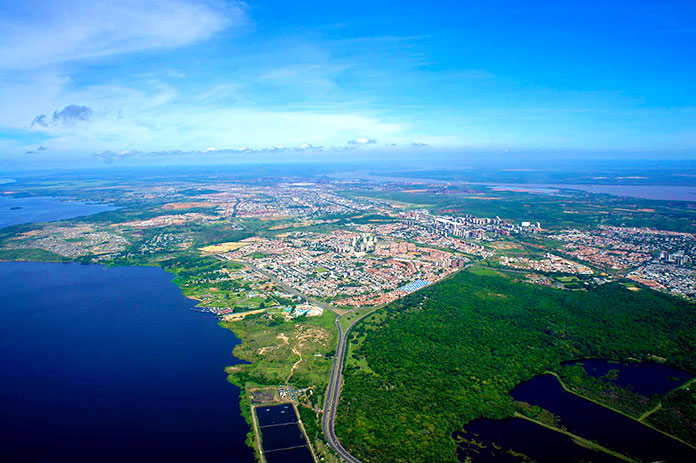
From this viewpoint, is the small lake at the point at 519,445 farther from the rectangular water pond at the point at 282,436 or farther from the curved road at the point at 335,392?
the rectangular water pond at the point at 282,436

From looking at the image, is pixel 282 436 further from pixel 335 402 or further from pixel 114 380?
pixel 114 380

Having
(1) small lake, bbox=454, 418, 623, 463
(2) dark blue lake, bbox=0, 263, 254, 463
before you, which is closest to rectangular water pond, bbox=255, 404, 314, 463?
(2) dark blue lake, bbox=0, 263, 254, 463

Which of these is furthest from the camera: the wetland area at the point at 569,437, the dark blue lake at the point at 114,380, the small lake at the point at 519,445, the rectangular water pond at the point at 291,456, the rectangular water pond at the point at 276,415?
the rectangular water pond at the point at 276,415

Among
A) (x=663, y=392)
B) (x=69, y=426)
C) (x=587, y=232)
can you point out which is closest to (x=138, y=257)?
(x=69, y=426)

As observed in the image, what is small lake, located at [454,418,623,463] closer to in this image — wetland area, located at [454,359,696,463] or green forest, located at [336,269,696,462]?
wetland area, located at [454,359,696,463]

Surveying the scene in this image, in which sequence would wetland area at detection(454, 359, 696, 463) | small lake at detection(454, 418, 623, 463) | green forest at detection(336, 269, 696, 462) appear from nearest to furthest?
small lake at detection(454, 418, 623, 463), wetland area at detection(454, 359, 696, 463), green forest at detection(336, 269, 696, 462)

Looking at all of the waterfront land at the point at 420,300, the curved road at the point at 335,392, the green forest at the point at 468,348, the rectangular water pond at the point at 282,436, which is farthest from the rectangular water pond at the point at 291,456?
the green forest at the point at 468,348

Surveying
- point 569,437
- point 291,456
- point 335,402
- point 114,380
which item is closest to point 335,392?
point 335,402
